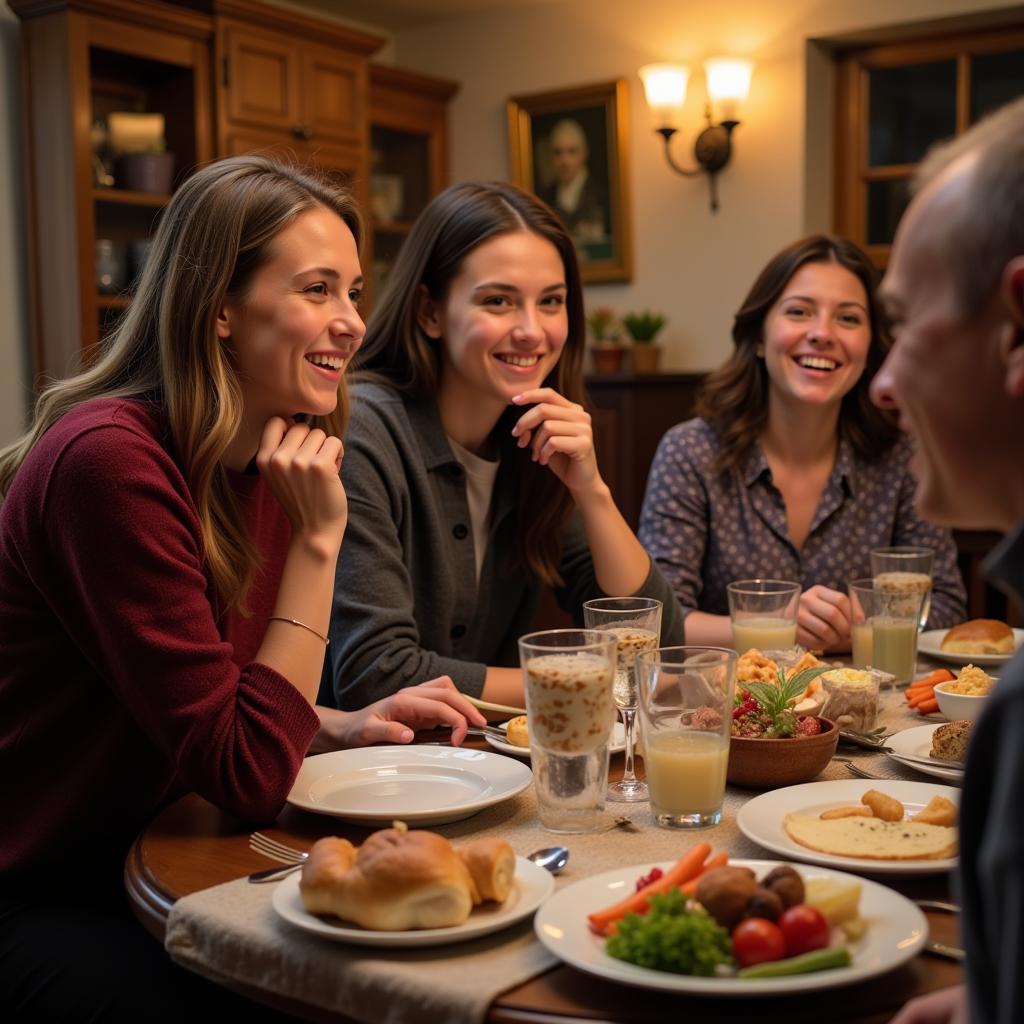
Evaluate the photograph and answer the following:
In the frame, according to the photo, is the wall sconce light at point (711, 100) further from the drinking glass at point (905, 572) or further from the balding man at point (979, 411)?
the balding man at point (979, 411)

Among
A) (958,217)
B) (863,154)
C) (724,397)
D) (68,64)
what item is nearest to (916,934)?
(958,217)

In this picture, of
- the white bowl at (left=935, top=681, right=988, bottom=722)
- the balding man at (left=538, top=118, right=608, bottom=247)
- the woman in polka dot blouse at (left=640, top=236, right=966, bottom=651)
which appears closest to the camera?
the white bowl at (left=935, top=681, right=988, bottom=722)

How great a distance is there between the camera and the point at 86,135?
4.53m

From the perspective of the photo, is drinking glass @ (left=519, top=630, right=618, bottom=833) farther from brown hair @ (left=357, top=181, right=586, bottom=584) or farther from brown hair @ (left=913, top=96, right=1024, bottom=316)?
brown hair @ (left=357, top=181, right=586, bottom=584)

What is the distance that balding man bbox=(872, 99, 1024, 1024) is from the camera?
69cm

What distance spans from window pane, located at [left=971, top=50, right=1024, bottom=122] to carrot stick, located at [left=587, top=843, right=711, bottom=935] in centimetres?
473

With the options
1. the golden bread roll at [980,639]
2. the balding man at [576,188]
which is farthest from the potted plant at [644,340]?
the golden bread roll at [980,639]

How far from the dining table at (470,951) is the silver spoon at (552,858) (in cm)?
1

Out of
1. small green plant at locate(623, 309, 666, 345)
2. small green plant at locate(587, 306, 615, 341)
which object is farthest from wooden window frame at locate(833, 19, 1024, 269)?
small green plant at locate(587, 306, 615, 341)

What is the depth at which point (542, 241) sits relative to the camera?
2381mm

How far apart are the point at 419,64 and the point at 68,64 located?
2.38 meters

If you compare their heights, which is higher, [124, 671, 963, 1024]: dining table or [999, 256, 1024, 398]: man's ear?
[999, 256, 1024, 398]: man's ear

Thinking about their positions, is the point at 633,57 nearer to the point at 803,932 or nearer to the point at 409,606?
the point at 409,606

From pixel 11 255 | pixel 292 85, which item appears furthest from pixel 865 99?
pixel 11 255
